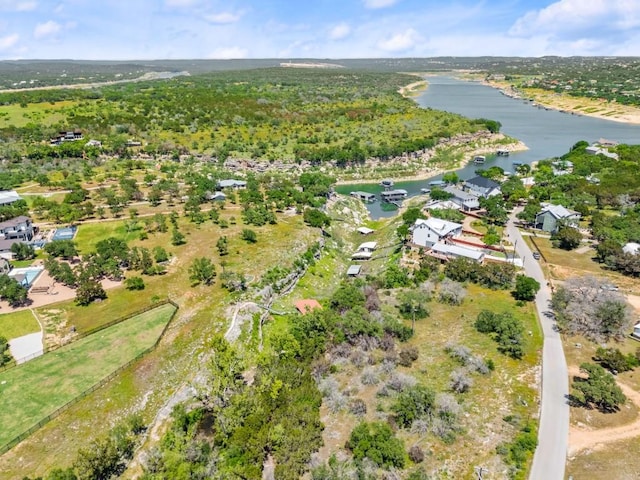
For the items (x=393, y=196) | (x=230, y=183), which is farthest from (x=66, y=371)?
(x=393, y=196)

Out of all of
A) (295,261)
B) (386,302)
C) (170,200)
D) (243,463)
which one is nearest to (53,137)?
(170,200)

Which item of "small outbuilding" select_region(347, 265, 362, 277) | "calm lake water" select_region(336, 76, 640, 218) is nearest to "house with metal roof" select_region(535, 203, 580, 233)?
"calm lake water" select_region(336, 76, 640, 218)

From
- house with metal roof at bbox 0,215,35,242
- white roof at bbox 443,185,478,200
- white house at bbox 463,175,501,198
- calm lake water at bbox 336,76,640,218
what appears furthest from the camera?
calm lake water at bbox 336,76,640,218

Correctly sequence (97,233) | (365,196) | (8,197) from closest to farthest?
(97,233) < (8,197) < (365,196)

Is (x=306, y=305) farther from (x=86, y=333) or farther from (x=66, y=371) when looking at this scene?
(x=66, y=371)

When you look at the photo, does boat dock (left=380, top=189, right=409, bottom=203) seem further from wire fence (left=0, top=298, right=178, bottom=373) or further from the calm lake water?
wire fence (left=0, top=298, right=178, bottom=373)

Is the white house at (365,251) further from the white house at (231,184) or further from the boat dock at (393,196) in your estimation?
the white house at (231,184)

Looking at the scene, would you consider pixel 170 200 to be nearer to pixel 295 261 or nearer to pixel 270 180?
pixel 270 180

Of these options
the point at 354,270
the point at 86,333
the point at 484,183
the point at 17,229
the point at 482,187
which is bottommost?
the point at 354,270

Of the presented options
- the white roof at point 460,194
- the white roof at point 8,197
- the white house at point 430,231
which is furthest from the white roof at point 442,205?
the white roof at point 8,197
